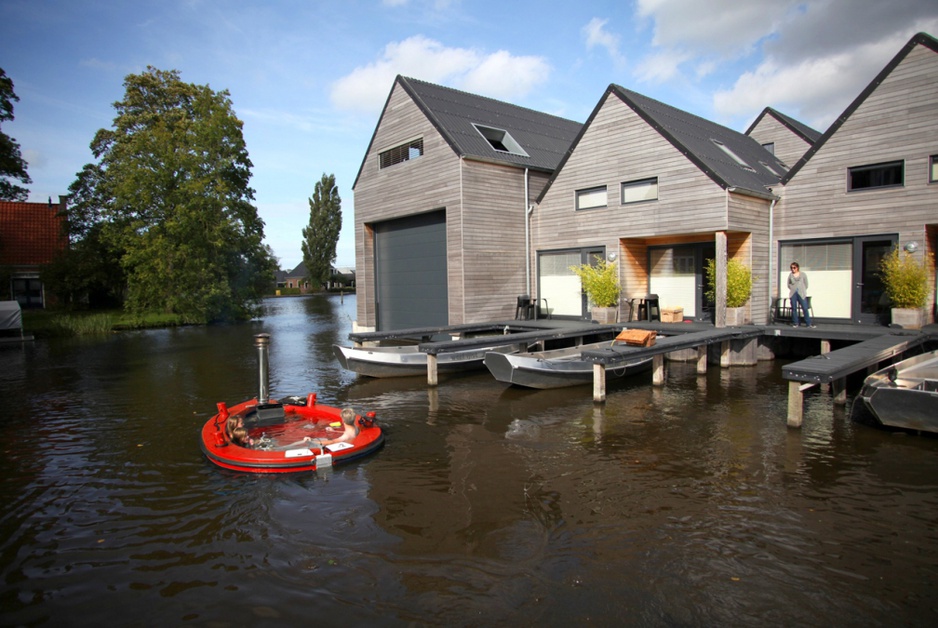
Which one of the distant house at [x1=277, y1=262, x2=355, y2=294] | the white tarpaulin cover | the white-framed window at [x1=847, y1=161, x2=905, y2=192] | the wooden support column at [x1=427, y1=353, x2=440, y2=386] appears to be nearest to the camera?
the wooden support column at [x1=427, y1=353, x2=440, y2=386]

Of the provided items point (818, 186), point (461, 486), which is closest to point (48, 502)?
point (461, 486)

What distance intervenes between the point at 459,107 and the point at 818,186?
10.6 meters

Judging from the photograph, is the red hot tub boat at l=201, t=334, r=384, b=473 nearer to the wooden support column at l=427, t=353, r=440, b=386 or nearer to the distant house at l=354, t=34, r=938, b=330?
the wooden support column at l=427, t=353, r=440, b=386

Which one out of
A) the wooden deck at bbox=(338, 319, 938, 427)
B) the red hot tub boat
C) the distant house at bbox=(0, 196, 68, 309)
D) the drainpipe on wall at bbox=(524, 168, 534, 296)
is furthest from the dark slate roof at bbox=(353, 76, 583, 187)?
the distant house at bbox=(0, 196, 68, 309)

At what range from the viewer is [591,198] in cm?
1591

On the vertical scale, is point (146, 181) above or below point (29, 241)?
above

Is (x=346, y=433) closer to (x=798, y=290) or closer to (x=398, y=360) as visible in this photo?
(x=398, y=360)

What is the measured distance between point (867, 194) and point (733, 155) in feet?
13.5

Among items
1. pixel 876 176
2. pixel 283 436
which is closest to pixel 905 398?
pixel 876 176

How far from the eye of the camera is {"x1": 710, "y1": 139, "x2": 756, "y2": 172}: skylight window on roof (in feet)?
50.7

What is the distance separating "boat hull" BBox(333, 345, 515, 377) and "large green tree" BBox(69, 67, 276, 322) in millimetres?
19930

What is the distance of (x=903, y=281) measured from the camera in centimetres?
1148

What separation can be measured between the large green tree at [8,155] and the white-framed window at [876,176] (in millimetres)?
29150

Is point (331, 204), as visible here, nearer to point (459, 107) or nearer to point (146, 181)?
point (146, 181)
